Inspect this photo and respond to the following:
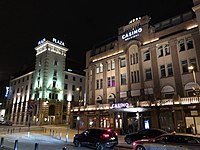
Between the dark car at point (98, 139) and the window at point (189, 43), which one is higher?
the window at point (189, 43)

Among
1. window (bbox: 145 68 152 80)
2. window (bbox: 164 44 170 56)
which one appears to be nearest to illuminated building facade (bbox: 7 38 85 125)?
window (bbox: 145 68 152 80)

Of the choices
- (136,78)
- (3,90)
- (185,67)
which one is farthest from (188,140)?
(3,90)

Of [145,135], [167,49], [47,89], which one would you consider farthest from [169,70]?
[47,89]

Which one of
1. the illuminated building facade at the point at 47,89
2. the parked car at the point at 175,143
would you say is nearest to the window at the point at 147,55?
the parked car at the point at 175,143

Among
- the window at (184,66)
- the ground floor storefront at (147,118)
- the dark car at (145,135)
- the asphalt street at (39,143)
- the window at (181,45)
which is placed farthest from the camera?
the window at (181,45)

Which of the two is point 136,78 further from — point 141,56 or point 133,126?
point 133,126

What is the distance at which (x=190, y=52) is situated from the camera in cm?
2688

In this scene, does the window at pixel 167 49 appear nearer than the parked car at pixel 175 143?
No

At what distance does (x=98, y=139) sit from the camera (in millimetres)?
14312

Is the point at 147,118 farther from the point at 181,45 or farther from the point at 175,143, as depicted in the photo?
the point at 175,143

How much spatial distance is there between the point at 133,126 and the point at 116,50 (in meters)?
16.6

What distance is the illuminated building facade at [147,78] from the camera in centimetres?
2558

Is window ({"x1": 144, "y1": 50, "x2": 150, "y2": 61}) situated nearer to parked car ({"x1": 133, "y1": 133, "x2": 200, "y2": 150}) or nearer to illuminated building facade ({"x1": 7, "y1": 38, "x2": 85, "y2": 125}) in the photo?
parked car ({"x1": 133, "y1": 133, "x2": 200, "y2": 150})

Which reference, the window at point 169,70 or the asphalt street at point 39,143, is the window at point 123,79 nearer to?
the window at point 169,70
